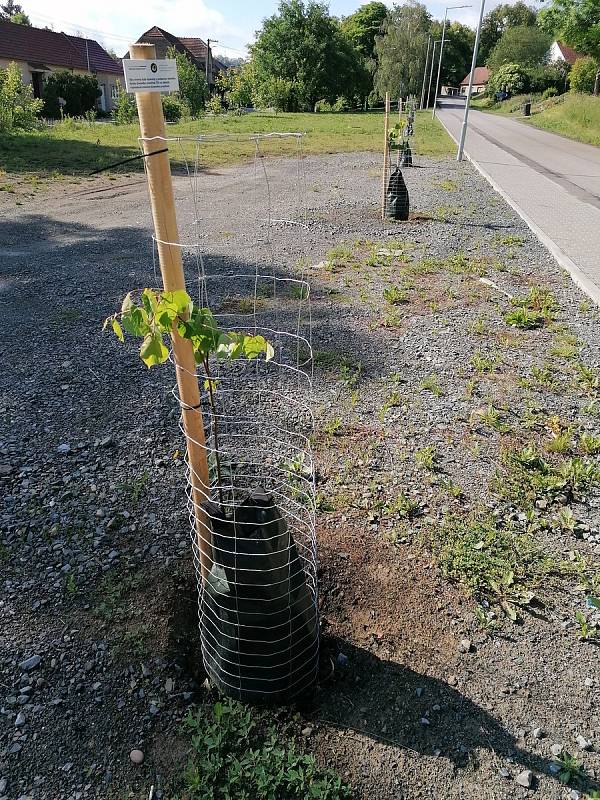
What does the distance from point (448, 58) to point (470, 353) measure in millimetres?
88200

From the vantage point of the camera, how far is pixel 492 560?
9.70 ft

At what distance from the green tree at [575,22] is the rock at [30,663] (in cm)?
4007

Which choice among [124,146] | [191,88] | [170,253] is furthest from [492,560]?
[191,88]

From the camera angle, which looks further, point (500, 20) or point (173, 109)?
point (500, 20)

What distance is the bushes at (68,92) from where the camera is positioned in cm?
3212

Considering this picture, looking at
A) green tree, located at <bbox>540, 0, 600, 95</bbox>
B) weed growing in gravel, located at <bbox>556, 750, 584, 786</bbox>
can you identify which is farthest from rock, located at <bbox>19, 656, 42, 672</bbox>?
green tree, located at <bbox>540, 0, 600, 95</bbox>

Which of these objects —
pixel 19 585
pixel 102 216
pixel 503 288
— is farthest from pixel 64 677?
pixel 102 216

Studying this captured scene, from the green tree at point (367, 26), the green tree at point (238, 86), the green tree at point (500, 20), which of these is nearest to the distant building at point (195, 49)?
the green tree at point (238, 86)

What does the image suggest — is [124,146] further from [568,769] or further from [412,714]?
[568,769]

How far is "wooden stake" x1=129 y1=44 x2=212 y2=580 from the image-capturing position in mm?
1836

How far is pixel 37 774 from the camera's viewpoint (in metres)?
2.00

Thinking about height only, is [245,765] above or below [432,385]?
above

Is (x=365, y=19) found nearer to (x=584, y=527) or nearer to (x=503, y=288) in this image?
(x=503, y=288)

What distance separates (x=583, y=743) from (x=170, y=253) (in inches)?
91.0
